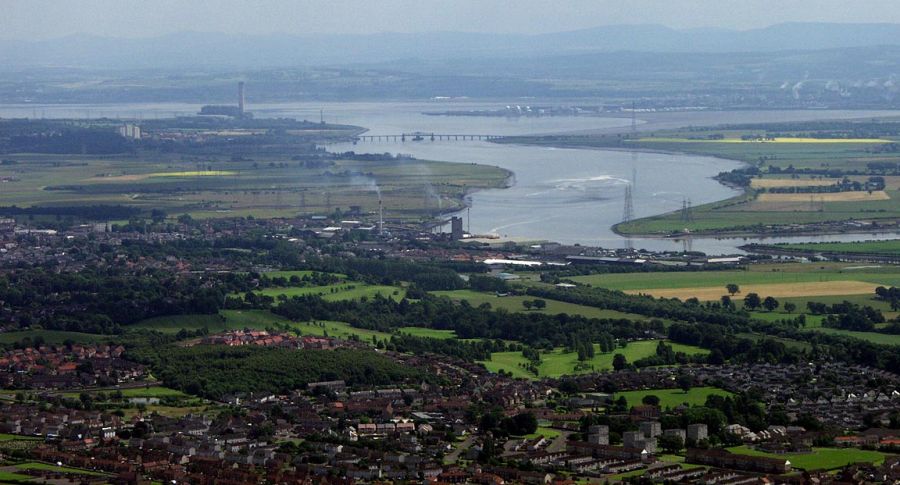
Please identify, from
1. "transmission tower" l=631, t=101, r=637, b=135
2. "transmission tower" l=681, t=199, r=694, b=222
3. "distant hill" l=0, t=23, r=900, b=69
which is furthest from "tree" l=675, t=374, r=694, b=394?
"distant hill" l=0, t=23, r=900, b=69

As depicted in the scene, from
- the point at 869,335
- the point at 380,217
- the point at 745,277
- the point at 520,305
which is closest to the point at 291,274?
the point at 520,305

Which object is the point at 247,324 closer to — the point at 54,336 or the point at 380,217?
the point at 54,336

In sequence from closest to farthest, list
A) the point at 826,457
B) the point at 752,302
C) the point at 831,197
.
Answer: the point at 826,457
the point at 752,302
the point at 831,197

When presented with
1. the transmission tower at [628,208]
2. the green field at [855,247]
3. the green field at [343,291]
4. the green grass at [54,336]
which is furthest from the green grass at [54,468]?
the transmission tower at [628,208]

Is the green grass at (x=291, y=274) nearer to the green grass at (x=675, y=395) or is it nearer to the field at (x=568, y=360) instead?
the field at (x=568, y=360)

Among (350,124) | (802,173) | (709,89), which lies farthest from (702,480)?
(709,89)

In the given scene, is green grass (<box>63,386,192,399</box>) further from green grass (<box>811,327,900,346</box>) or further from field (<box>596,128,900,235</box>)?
field (<box>596,128,900,235</box>)
